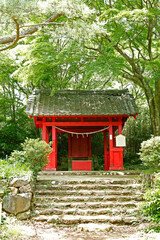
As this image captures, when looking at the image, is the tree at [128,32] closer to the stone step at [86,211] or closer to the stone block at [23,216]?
the stone step at [86,211]

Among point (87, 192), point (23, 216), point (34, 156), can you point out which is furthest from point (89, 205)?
point (34, 156)

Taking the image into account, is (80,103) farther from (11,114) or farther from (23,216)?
(11,114)

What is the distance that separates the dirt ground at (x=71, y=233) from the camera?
5.14 meters

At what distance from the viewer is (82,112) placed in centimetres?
1181

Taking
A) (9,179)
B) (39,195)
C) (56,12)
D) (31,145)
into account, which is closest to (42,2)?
(56,12)

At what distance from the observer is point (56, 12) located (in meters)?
7.88

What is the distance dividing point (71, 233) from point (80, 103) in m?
7.92

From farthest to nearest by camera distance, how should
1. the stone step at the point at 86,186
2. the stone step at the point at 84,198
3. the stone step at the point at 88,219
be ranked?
the stone step at the point at 86,186 < the stone step at the point at 84,198 < the stone step at the point at 88,219

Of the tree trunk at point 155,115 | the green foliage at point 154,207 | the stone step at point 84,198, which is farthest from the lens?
the tree trunk at point 155,115

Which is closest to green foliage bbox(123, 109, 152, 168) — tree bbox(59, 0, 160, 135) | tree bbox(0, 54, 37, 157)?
tree bbox(59, 0, 160, 135)

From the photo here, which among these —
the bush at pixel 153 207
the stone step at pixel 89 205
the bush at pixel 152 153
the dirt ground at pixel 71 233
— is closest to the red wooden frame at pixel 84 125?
the bush at pixel 152 153

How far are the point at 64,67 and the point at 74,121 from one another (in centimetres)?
317

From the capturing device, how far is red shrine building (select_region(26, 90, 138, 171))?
11.7 meters

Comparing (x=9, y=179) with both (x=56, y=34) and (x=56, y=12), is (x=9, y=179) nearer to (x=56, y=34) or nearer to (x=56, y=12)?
(x=56, y=34)
